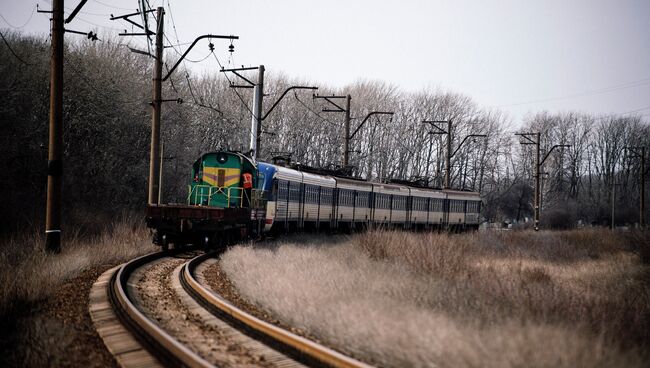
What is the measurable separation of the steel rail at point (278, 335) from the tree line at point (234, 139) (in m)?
12.3

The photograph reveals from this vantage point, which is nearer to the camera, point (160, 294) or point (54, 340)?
point (54, 340)

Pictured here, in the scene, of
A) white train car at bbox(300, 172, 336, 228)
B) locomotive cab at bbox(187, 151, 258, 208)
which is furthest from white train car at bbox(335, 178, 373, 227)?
locomotive cab at bbox(187, 151, 258, 208)

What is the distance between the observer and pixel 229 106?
5369 cm

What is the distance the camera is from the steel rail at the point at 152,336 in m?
5.86

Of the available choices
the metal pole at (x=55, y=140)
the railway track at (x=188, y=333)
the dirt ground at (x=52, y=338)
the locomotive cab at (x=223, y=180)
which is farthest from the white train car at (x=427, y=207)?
the dirt ground at (x=52, y=338)

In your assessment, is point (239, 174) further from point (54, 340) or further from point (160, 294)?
point (54, 340)

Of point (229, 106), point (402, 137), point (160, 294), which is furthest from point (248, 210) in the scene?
point (402, 137)

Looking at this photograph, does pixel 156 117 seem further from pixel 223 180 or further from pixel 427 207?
pixel 427 207

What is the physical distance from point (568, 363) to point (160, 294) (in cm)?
770

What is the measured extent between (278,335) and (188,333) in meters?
1.50

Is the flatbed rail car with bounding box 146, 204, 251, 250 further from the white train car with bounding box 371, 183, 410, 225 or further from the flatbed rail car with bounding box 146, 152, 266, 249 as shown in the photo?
the white train car with bounding box 371, 183, 410, 225

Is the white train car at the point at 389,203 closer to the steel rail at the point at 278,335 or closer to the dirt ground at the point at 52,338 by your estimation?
the steel rail at the point at 278,335

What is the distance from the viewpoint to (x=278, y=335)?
6.96 metres

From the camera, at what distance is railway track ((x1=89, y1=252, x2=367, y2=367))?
20.4ft
